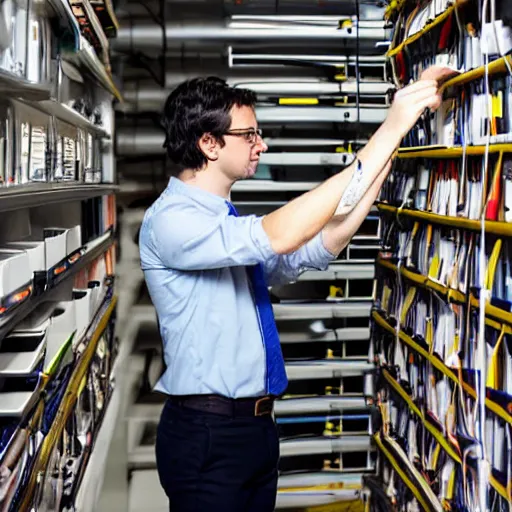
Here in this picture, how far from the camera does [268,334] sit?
2012 millimetres

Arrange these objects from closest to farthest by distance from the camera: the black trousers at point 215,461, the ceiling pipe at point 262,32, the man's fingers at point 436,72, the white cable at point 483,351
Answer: the white cable at point 483,351 < the man's fingers at point 436,72 < the black trousers at point 215,461 < the ceiling pipe at point 262,32

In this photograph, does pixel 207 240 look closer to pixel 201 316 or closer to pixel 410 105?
pixel 201 316

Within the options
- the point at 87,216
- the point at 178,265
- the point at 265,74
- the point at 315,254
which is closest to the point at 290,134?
the point at 265,74

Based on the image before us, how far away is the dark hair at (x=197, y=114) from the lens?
197cm

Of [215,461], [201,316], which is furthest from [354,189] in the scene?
[215,461]

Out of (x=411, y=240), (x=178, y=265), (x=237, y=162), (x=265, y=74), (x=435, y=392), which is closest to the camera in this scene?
(x=178, y=265)

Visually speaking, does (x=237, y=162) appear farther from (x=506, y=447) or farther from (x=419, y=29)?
(x=506, y=447)

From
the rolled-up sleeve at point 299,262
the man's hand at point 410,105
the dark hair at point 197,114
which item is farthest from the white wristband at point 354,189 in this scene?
the dark hair at point 197,114

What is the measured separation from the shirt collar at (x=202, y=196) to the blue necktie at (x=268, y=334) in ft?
0.13

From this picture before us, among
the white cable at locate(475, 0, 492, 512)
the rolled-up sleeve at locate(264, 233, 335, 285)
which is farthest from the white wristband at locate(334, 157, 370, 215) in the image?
the rolled-up sleeve at locate(264, 233, 335, 285)

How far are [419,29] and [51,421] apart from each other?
1.57m

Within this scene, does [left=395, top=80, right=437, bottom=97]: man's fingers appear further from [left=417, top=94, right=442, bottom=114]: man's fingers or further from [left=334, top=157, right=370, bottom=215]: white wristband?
[left=334, top=157, right=370, bottom=215]: white wristband

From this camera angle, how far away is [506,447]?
5.49 feet

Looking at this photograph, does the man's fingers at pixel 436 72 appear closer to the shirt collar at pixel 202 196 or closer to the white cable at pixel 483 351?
the white cable at pixel 483 351
